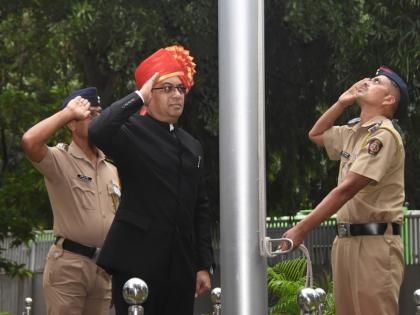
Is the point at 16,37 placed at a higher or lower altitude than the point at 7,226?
higher

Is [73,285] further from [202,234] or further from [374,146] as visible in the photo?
[374,146]

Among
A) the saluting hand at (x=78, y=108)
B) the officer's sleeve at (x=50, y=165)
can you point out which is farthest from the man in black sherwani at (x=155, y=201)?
the officer's sleeve at (x=50, y=165)

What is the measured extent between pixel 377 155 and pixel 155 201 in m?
1.15

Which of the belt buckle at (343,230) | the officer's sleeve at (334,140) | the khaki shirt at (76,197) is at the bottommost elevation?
the belt buckle at (343,230)

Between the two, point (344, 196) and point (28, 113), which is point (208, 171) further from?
point (344, 196)

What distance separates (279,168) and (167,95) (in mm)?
12238

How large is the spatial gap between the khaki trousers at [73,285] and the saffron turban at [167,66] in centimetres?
125

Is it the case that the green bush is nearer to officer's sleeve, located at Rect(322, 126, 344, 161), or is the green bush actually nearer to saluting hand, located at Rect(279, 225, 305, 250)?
officer's sleeve, located at Rect(322, 126, 344, 161)

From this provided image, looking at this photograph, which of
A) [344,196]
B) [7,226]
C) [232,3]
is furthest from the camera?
[7,226]

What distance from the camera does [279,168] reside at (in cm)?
1762

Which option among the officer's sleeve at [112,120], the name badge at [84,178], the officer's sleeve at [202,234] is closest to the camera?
the officer's sleeve at [112,120]

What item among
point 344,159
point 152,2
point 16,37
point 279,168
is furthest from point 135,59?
point 344,159

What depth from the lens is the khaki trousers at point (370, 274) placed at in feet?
18.9

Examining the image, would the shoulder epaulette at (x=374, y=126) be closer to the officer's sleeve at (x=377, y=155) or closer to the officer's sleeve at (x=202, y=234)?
the officer's sleeve at (x=377, y=155)
